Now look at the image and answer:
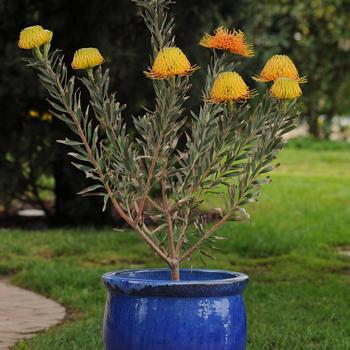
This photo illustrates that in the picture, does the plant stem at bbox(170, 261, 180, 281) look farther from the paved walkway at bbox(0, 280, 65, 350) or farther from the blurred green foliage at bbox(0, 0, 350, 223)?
the blurred green foliage at bbox(0, 0, 350, 223)

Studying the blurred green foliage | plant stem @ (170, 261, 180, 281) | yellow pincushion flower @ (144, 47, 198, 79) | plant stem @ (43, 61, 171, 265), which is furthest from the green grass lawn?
yellow pincushion flower @ (144, 47, 198, 79)

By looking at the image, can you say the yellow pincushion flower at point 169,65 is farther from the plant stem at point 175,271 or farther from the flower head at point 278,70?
the plant stem at point 175,271

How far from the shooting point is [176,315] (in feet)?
10.6

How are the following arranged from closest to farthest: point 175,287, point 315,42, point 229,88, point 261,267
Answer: point 175,287, point 229,88, point 261,267, point 315,42

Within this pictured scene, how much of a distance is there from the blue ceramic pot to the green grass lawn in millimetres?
1582

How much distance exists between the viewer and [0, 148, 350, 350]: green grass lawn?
17.0 ft

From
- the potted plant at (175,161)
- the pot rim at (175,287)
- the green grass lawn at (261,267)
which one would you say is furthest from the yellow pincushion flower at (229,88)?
the green grass lawn at (261,267)

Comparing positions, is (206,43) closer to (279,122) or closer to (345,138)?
(279,122)

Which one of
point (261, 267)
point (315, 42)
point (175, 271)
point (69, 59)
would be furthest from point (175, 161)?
point (315, 42)

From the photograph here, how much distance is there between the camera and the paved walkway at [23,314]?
5.32m

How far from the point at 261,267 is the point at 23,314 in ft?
8.02

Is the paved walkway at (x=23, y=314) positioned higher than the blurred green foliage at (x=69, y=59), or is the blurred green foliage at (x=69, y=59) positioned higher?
the blurred green foliage at (x=69, y=59)

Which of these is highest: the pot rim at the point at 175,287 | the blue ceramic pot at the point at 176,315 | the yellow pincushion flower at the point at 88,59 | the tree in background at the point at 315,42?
the tree in background at the point at 315,42

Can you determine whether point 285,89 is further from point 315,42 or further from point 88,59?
point 315,42
